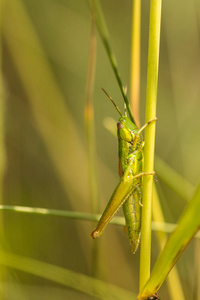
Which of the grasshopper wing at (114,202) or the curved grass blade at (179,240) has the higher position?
the grasshopper wing at (114,202)

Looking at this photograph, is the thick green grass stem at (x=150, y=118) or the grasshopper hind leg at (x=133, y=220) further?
the grasshopper hind leg at (x=133, y=220)

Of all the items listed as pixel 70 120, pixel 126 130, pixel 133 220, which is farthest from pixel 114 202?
pixel 70 120

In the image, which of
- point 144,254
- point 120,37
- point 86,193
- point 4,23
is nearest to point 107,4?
point 120,37

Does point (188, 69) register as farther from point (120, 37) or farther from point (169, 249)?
point (169, 249)

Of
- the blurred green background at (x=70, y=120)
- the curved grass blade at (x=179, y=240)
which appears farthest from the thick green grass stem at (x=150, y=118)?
the blurred green background at (x=70, y=120)

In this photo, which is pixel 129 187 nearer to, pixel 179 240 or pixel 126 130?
pixel 126 130

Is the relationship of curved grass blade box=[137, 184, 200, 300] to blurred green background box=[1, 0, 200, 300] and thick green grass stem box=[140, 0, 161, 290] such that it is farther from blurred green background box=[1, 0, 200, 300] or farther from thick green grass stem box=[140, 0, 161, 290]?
blurred green background box=[1, 0, 200, 300]

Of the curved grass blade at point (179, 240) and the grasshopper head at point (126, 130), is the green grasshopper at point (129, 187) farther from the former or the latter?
the curved grass blade at point (179, 240)
